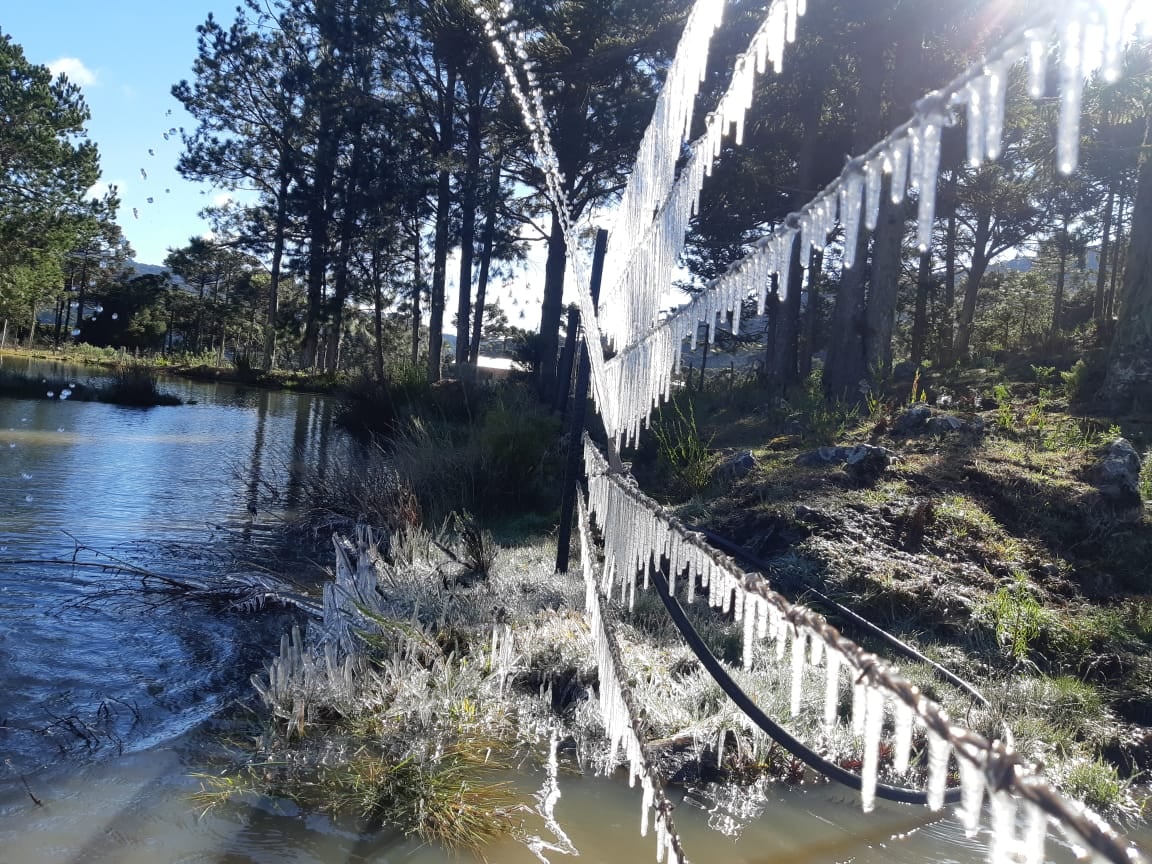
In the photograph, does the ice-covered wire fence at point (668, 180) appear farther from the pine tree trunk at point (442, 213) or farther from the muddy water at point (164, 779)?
the pine tree trunk at point (442, 213)

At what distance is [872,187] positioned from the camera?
98cm

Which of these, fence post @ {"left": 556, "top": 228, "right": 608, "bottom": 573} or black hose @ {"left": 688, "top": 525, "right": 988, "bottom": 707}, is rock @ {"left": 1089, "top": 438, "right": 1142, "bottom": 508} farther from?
fence post @ {"left": 556, "top": 228, "right": 608, "bottom": 573}

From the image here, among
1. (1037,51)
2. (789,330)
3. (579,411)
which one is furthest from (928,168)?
(789,330)

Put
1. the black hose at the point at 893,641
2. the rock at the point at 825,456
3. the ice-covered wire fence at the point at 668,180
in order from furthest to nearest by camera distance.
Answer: the rock at the point at 825,456
the black hose at the point at 893,641
the ice-covered wire fence at the point at 668,180

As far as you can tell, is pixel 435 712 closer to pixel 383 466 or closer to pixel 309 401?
pixel 383 466

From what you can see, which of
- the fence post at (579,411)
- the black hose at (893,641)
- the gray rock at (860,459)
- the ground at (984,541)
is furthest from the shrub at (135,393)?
the black hose at (893,641)

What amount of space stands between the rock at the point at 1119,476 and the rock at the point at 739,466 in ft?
8.64

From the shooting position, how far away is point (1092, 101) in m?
10.6

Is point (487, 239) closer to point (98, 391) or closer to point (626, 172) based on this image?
point (626, 172)

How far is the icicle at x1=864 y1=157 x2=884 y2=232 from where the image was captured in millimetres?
957

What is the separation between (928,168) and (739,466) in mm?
6891

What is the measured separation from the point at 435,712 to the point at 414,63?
2634cm

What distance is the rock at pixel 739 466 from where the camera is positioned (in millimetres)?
7561

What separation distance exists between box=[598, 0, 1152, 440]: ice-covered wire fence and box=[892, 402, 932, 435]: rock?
706 centimetres
